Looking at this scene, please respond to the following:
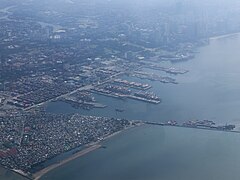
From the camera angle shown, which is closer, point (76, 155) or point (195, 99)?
point (76, 155)

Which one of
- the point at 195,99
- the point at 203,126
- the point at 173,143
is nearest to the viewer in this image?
the point at 173,143

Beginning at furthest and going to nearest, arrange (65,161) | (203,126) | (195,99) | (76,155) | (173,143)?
(195,99), (203,126), (173,143), (76,155), (65,161)

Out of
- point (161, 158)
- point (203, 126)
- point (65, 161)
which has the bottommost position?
point (65, 161)

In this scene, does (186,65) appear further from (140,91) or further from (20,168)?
(20,168)

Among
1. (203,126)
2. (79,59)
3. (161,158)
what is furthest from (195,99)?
(79,59)

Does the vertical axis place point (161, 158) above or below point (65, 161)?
above

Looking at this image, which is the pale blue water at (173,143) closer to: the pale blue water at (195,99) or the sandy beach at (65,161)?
the pale blue water at (195,99)

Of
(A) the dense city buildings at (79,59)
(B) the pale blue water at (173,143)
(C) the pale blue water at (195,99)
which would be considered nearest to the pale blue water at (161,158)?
(B) the pale blue water at (173,143)

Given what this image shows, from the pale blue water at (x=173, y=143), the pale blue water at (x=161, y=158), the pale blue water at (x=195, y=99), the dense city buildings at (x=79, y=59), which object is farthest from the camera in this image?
the pale blue water at (x=195, y=99)

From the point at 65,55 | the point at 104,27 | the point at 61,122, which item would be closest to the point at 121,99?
the point at 61,122

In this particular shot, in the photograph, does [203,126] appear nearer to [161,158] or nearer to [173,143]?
[173,143]

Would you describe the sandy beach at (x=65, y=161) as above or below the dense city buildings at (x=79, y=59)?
below
